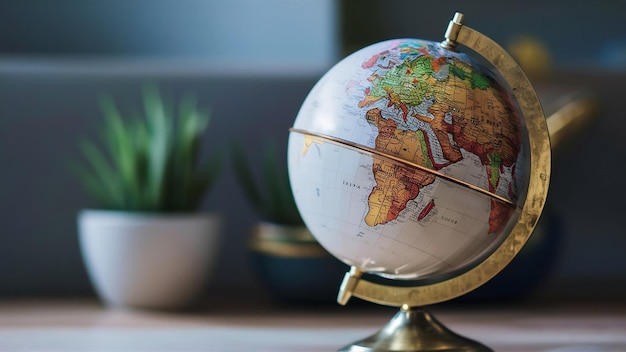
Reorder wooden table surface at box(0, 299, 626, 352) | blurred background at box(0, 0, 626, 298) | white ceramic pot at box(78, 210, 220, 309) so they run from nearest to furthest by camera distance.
→ wooden table surface at box(0, 299, 626, 352) → white ceramic pot at box(78, 210, 220, 309) → blurred background at box(0, 0, 626, 298)

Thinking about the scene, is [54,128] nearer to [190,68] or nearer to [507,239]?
[190,68]

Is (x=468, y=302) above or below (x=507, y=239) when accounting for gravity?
below

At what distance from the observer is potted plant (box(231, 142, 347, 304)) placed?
1.18 metres

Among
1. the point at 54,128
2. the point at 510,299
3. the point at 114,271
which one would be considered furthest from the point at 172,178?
the point at 510,299

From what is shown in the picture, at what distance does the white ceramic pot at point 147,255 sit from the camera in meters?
1.18

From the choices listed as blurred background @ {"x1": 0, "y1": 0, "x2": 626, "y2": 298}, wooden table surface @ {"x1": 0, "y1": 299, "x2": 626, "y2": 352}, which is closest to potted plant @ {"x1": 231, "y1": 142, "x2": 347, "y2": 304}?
wooden table surface @ {"x1": 0, "y1": 299, "x2": 626, "y2": 352}

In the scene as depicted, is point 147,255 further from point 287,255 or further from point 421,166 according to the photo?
point 421,166

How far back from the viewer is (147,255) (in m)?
1.18

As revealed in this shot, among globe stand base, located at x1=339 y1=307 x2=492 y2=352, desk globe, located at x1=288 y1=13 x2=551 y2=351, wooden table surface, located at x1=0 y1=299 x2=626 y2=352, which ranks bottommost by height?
wooden table surface, located at x1=0 y1=299 x2=626 y2=352

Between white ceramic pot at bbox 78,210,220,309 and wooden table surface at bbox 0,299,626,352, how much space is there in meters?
0.03

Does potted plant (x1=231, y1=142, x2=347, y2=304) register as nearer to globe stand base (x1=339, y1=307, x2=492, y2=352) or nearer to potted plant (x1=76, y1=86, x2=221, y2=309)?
potted plant (x1=76, y1=86, x2=221, y2=309)

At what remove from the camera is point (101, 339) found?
3.22 feet

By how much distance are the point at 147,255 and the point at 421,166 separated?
549mm

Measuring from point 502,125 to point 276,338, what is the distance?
1.25 ft
